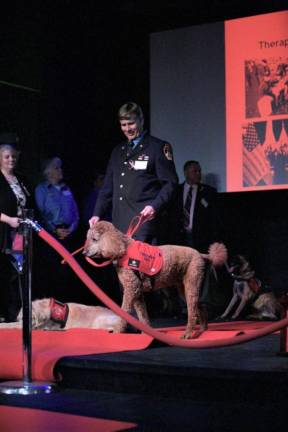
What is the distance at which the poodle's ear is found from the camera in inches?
202

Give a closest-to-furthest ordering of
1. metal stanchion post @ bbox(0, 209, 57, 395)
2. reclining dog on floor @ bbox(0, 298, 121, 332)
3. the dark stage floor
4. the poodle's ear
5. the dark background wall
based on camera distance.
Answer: the dark stage floor
metal stanchion post @ bbox(0, 209, 57, 395)
the poodle's ear
reclining dog on floor @ bbox(0, 298, 121, 332)
the dark background wall

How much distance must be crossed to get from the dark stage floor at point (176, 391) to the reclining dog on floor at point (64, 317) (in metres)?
1.27

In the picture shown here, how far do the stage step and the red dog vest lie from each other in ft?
1.87

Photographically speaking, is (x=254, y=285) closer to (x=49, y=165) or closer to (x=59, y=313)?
(x=49, y=165)

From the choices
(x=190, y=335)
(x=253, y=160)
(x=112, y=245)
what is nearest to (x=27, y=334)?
(x=112, y=245)

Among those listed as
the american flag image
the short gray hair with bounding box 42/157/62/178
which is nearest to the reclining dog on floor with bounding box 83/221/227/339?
the short gray hair with bounding box 42/157/62/178

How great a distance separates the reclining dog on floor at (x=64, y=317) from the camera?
19.3ft

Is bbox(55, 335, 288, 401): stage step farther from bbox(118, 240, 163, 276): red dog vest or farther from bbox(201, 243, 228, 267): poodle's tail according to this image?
bbox(201, 243, 228, 267): poodle's tail

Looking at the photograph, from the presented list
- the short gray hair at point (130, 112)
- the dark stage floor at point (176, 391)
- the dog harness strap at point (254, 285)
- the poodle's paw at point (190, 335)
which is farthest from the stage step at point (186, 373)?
the dog harness strap at point (254, 285)

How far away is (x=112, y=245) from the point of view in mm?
5129

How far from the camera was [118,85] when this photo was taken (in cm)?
880

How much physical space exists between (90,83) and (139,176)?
3223mm

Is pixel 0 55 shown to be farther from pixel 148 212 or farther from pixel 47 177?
pixel 148 212

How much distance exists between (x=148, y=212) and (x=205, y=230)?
8.66ft
